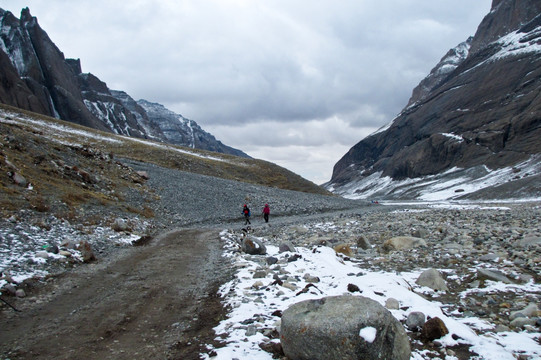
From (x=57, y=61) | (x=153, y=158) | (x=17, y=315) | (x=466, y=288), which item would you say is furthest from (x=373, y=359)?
(x=57, y=61)

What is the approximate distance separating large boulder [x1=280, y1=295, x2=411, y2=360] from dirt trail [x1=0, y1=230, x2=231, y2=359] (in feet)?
6.43

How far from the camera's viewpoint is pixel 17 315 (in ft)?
27.7

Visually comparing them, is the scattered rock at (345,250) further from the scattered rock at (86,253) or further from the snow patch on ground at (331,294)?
the scattered rock at (86,253)

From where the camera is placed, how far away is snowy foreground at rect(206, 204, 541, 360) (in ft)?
20.4

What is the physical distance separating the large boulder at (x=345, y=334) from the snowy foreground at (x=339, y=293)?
72 cm

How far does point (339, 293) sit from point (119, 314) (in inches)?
220

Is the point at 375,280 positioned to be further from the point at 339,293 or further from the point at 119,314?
the point at 119,314

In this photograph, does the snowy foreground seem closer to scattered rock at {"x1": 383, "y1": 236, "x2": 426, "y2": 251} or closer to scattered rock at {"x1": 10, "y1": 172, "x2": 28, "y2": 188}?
scattered rock at {"x1": 383, "y1": 236, "x2": 426, "y2": 251}

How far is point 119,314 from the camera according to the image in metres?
8.62

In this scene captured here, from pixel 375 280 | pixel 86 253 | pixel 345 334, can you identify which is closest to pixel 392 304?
pixel 375 280

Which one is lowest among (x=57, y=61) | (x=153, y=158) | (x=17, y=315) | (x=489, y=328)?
(x=17, y=315)

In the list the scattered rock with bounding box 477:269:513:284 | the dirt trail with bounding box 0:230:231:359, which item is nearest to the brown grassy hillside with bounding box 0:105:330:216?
the dirt trail with bounding box 0:230:231:359

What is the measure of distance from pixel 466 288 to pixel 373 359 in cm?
559

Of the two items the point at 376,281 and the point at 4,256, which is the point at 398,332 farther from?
the point at 4,256
